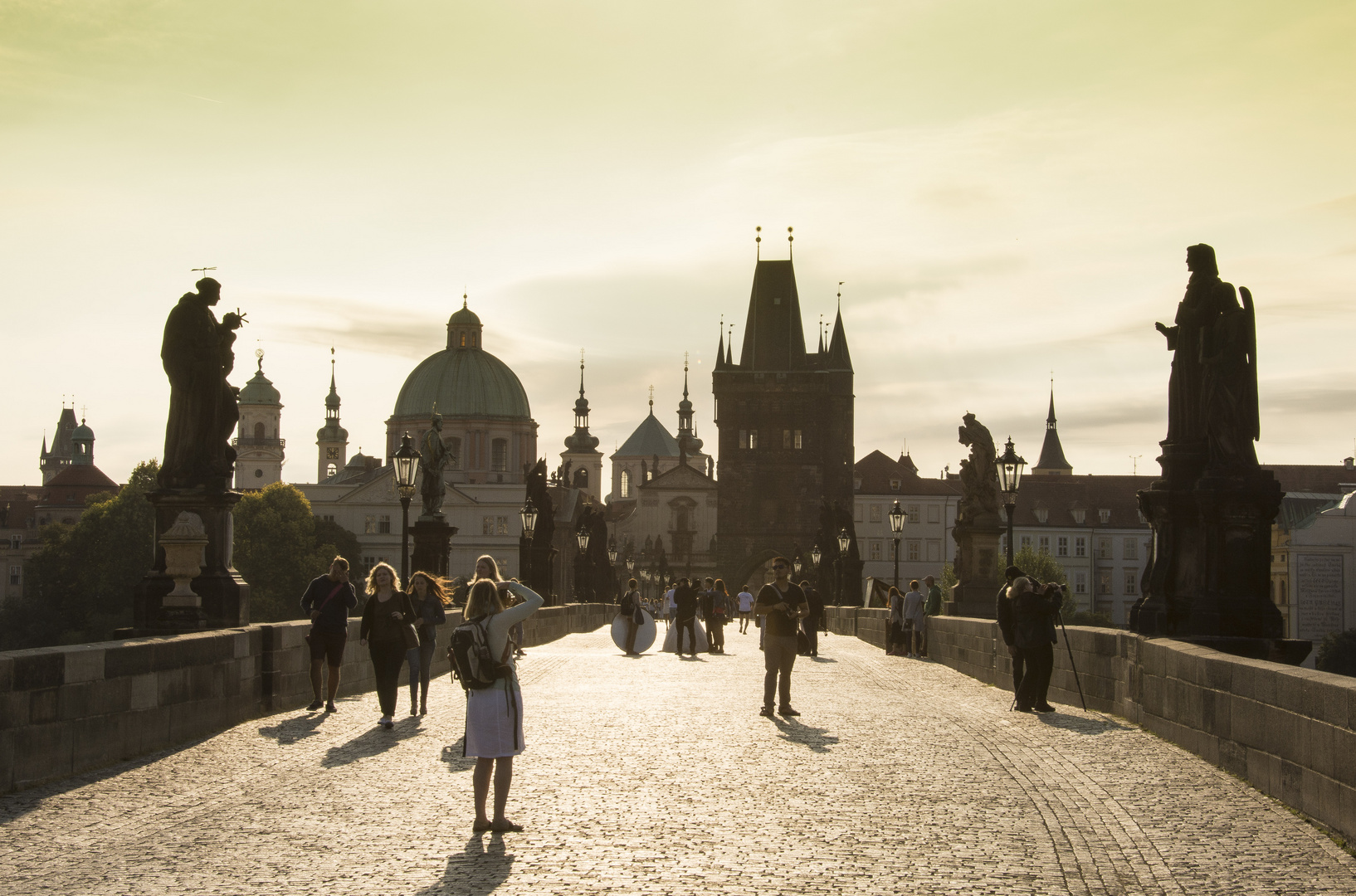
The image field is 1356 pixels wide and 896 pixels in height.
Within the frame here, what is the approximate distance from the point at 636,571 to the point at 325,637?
121748 mm

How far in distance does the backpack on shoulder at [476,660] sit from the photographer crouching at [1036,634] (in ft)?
26.0

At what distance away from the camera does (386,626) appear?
14.5 m

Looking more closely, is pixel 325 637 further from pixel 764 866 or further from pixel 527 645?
pixel 527 645

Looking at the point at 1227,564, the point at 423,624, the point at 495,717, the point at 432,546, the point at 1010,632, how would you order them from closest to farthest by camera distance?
the point at 495,717 < the point at 1227,564 < the point at 423,624 < the point at 1010,632 < the point at 432,546

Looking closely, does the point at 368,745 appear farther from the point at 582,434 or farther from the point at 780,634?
the point at 582,434

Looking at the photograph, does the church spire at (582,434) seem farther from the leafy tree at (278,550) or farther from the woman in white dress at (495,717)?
the woman in white dress at (495,717)

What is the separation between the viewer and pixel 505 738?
8.80 m

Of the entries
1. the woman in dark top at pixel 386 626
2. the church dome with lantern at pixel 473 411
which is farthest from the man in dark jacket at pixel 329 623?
the church dome with lantern at pixel 473 411

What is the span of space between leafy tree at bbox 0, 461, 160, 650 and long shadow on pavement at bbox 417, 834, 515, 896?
7908cm

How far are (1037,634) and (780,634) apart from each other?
97.6 inches

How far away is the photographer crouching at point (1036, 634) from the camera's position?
1560 centimetres

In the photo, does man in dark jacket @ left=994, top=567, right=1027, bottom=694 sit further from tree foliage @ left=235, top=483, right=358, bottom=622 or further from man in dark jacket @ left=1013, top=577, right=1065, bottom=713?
tree foliage @ left=235, top=483, right=358, bottom=622

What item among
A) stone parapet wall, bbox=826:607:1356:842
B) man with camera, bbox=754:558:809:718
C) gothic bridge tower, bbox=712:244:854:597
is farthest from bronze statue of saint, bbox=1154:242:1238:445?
gothic bridge tower, bbox=712:244:854:597

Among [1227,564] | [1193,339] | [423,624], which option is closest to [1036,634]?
[1227,564]
